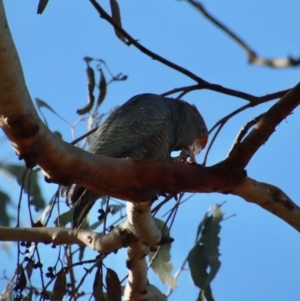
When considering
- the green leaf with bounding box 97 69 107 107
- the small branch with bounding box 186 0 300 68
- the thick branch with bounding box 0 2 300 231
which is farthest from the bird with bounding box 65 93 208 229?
the small branch with bounding box 186 0 300 68


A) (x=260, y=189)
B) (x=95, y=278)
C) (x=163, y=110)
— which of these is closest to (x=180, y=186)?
(x=260, y=189)

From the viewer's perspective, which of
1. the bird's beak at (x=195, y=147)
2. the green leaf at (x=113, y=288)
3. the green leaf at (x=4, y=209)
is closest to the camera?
the green leaf at (x=113, y=288)

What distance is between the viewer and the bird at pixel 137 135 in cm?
282

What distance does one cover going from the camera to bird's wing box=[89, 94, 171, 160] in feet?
9.98

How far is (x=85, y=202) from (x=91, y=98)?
63 cm

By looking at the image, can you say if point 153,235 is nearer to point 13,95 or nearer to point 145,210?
point 145,210

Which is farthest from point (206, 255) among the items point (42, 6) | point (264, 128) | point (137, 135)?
point (42, 6)

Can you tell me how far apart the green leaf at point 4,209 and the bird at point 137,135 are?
16.4 inches

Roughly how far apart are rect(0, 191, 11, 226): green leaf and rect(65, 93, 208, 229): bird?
1.37 feet

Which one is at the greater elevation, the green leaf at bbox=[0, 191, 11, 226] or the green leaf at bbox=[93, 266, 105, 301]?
the green leaf at bbox=[0, 191, 11, 226]

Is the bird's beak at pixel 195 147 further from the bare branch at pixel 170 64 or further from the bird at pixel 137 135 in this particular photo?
the bare branch at pixel 170 64

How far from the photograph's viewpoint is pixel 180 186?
2168mm

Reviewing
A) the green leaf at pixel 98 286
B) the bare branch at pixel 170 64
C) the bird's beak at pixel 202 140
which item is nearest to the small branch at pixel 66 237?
the green leaf at pixel 98 286

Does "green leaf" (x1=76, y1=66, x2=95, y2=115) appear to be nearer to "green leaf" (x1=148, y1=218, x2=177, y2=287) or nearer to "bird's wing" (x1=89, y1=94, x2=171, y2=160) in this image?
"bird's wing" (x1=89, y1=94, x2=171, y2=160)
